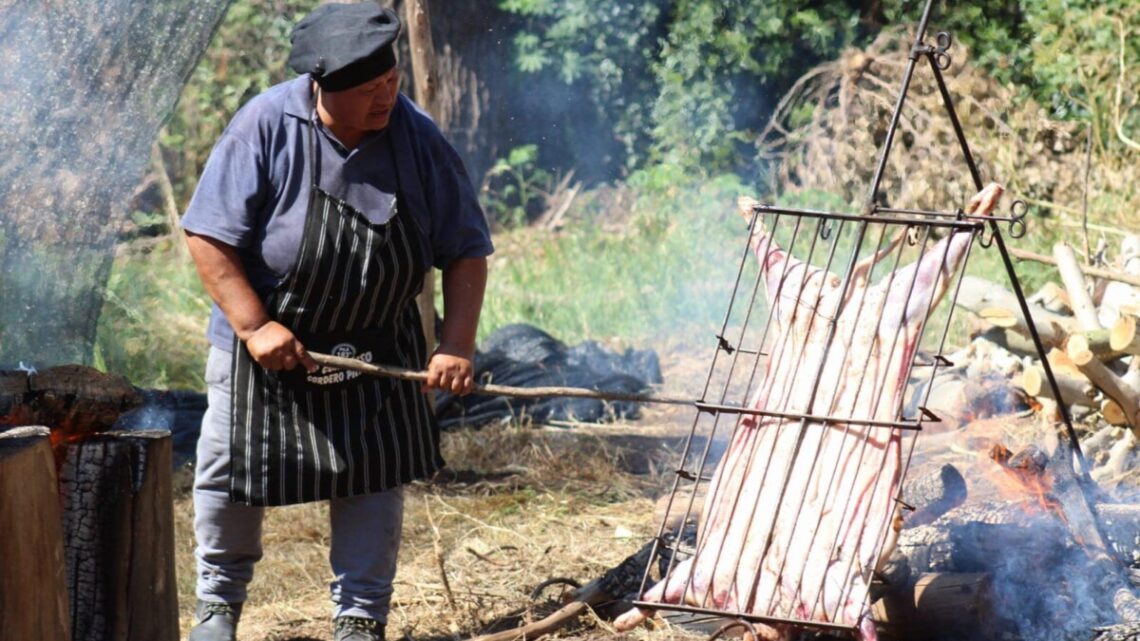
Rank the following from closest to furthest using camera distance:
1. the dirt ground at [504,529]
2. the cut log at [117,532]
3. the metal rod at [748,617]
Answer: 1. the metal rod at [748,617]
2. the cut log at [117,532]
3. the dirt ground at [504,529]

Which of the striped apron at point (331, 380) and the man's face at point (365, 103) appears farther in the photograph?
the striped apron at point (331, 380)

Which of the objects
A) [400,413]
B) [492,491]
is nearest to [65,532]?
[400,413]

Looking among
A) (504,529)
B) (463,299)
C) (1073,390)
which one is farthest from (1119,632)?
(504,529)

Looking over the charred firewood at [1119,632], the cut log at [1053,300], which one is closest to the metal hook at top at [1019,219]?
the charred firewood at [1119,632]

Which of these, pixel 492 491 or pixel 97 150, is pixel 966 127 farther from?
pixel 97 150

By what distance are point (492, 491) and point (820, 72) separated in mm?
6872

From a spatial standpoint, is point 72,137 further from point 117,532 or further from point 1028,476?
point 1028,476

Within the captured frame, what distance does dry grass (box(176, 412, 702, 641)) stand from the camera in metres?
4.75

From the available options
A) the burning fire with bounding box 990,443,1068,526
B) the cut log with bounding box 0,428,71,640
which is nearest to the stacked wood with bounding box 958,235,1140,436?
the burning fire with bounding box 990,443,1068,526

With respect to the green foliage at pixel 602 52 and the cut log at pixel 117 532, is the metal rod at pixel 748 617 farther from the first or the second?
the green foliage at pixel 602 52

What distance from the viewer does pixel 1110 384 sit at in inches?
199

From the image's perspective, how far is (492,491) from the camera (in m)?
6.56

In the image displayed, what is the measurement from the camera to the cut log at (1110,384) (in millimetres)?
4887

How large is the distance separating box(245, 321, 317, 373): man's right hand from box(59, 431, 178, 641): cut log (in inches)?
17.9
